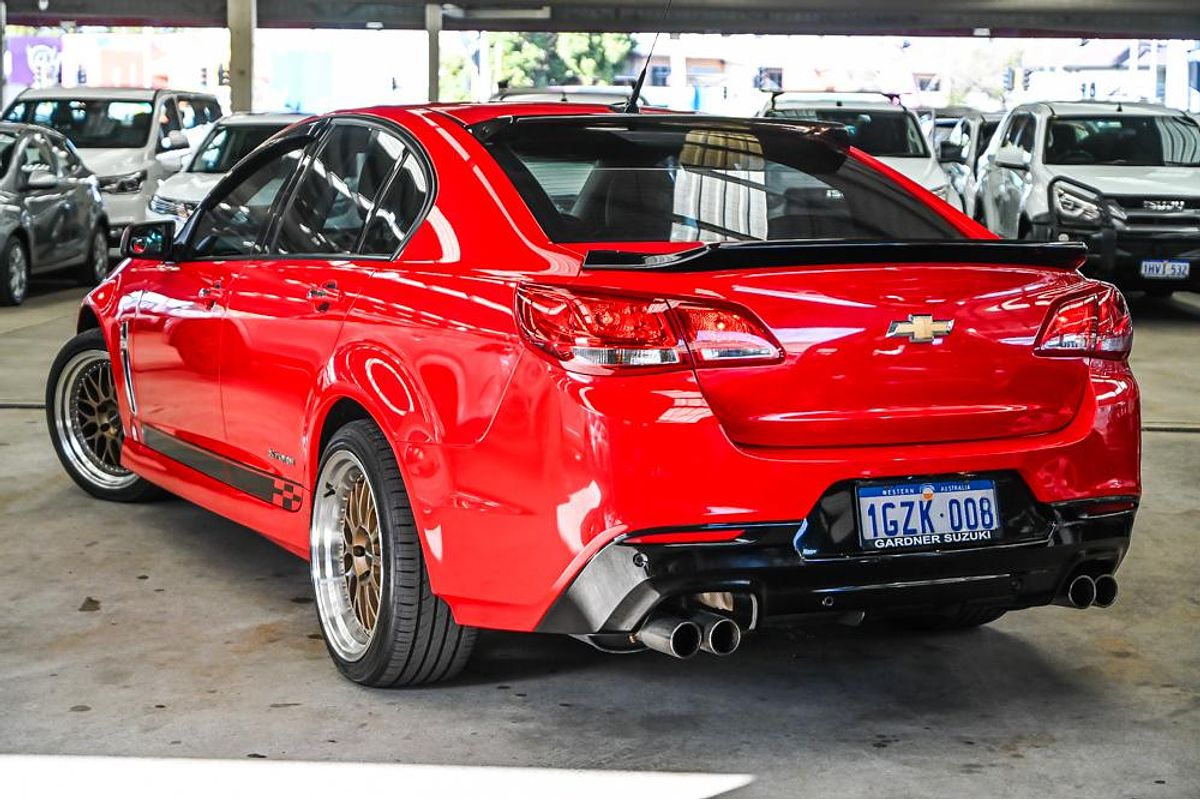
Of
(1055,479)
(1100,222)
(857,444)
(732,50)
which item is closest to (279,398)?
(857,444)

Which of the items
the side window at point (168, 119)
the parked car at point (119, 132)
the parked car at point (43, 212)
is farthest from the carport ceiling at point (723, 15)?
the parked car at point (43, 212)

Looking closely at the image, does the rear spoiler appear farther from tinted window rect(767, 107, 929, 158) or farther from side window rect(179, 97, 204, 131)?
side window rect(179, 97, 204, 131)

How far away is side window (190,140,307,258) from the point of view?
18.9ft

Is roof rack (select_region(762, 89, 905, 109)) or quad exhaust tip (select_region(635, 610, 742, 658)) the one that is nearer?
quad exhaust tip (select_region(635, 610, 742, 658))

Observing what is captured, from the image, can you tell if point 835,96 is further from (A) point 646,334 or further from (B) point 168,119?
(A) point 646,334

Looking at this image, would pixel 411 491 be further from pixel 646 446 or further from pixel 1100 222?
pixel 1100 222

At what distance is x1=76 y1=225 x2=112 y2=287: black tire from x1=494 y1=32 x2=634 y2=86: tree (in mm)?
102369

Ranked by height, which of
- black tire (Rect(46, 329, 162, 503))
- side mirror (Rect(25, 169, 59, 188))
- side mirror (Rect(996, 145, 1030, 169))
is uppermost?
side mirror (Rect(996, 145, 1030, 169))

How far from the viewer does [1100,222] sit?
48.4ft

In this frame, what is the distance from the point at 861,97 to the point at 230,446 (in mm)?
14652

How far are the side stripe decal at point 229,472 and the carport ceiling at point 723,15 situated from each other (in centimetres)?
4442

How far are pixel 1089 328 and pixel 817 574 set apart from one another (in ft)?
3.20

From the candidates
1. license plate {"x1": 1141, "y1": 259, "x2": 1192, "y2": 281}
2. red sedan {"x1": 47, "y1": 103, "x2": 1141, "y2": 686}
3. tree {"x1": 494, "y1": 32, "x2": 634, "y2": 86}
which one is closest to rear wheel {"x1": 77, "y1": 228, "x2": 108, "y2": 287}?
license plate {"x1": 1141, "y1": 259, "x2": 1192, "y2": 281}

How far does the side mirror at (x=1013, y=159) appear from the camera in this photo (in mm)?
15039
